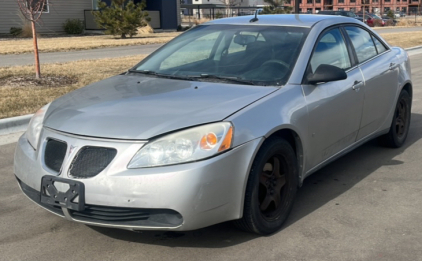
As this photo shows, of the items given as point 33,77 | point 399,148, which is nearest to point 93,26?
point 33,77

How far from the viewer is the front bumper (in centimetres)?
336

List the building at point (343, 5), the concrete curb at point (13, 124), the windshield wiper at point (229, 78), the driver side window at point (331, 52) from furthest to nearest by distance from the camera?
the building at point (343, 5)
the concrete curb at point (13, 124)
the driver side window at point (331, 52)
the windshield wiper at point (229, 78)

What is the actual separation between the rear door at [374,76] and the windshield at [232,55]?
92cm

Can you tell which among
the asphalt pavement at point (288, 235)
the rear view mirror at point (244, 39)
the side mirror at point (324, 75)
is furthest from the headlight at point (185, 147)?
the rear view mirror at point (244, 39)

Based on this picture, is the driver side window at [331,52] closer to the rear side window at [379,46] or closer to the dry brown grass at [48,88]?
the rear side window at [379,46]

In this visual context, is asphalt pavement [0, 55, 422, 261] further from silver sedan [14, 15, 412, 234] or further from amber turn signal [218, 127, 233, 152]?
amber turn signal [218, 127, 233, 152]

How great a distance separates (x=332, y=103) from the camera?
15.3 ft

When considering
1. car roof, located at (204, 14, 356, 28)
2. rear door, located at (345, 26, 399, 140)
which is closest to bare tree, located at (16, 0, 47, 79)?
car roof, located at (204, 14, 356, 28)

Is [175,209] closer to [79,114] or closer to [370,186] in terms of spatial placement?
[79,114]

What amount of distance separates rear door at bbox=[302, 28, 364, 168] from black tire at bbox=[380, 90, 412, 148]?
1.13 meters

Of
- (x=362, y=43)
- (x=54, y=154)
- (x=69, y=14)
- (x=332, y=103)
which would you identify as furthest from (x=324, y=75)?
(x=69, y=14)

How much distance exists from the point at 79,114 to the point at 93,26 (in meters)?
31.8

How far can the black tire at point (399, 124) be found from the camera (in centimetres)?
614

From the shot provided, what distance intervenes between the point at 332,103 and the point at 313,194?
33.1 inches
